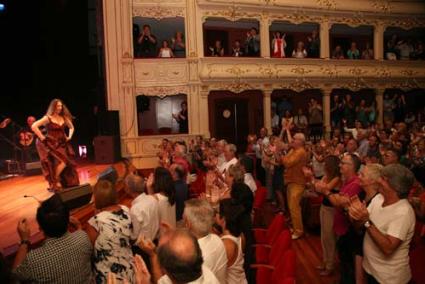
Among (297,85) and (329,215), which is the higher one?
(297,85)

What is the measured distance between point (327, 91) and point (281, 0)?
3479mm

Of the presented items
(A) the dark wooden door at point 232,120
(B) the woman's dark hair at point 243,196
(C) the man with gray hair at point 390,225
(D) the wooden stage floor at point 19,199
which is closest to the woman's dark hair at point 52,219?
(B) the woman's dark hair at point 243,196

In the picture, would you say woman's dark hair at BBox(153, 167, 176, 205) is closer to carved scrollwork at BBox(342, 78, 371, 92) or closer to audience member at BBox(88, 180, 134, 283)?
audience member at BBox(88, 180, 134, 283)

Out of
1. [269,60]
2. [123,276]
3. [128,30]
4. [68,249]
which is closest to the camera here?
[68,249]

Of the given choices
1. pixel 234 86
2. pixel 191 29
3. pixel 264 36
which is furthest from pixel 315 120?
pixel 191 29

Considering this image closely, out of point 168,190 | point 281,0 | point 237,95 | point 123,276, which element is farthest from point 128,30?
point 123,276

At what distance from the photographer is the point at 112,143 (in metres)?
10.7

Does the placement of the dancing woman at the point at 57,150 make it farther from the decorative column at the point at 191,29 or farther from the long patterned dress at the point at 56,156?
the decorative column at the point at 191,29

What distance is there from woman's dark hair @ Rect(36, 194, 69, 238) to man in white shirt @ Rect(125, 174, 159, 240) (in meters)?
0.88

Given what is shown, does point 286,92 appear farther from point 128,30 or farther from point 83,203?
point 83,203

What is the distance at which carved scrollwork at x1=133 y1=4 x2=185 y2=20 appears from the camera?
11711 mm

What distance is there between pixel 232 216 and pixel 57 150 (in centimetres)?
468

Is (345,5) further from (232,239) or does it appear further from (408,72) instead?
(232,239)

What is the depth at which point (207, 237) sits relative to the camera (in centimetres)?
241
